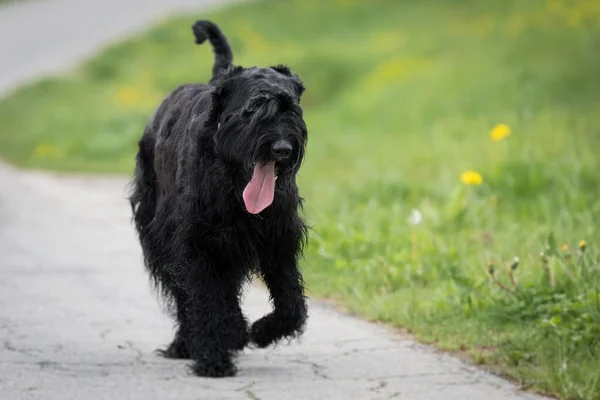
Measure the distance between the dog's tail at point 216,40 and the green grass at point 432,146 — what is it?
1.80 m

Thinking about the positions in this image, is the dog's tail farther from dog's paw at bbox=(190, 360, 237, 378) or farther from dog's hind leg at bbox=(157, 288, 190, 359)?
dog's paw at bbox=(190, 360, 237, 378)

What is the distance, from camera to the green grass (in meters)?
6.58

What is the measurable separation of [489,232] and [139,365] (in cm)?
362

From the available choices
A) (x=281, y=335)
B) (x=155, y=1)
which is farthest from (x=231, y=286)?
(x=155, y=1)

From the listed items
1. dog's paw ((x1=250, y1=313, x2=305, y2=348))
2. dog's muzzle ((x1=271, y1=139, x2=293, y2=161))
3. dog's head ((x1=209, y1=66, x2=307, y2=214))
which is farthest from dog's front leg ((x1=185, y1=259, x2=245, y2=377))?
dog's muzzle ((x1=271, y1=139, x2=293, y2=161))

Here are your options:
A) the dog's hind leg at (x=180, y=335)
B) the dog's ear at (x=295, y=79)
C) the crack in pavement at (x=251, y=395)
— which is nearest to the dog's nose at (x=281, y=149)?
the dog's ear at (x=295, y=79)

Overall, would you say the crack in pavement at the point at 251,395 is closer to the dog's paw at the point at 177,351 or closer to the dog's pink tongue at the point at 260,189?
the dog's pink tongue at the point at 260,189

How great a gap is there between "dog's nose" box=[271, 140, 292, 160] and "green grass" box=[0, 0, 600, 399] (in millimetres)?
1610

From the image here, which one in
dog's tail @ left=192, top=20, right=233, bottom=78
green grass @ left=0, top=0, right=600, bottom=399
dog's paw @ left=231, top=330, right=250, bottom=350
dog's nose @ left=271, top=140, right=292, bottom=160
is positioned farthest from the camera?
dog's tail @ left=192, top=20, right=233, bottom=78

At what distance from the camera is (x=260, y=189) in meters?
5.25

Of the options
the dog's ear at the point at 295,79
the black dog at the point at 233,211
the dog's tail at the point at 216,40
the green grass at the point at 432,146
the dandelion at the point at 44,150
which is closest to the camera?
the black dog at the point at 233,211

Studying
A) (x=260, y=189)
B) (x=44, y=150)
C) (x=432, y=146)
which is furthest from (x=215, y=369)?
(x=44, y=150)

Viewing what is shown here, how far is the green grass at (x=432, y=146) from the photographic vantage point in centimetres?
658

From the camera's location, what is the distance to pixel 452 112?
48.6 feet
